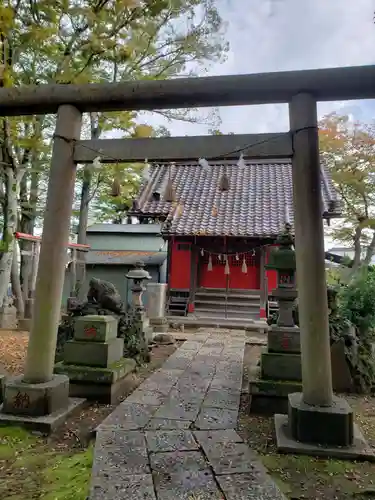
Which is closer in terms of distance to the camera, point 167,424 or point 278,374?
point 167,424

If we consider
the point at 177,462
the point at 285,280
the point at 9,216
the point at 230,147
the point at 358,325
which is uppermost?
the point at 9,216

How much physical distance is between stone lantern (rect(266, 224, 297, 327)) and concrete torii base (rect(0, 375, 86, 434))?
291cm

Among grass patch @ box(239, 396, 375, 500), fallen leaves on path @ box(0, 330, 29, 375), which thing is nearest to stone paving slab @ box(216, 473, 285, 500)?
grass patch @ box(239, 396, 375, 500)

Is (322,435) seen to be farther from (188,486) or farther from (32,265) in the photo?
(32,265)

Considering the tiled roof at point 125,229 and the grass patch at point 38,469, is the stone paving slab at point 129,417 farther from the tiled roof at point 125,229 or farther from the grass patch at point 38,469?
the tiled roof at point 125,229

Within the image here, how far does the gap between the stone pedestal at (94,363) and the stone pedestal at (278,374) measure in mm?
1822

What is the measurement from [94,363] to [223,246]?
327 inches

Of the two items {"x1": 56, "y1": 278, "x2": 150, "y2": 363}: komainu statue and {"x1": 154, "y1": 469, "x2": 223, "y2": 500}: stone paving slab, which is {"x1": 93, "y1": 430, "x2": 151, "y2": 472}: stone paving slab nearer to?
{"x1": 154, "y1": 469, "x2": 223, "y2": 500}: stone paving slab

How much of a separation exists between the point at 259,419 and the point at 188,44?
9189 mm

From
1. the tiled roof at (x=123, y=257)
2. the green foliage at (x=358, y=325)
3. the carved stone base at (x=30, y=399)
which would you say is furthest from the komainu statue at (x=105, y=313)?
the tiled roof at (x=123, y=257)

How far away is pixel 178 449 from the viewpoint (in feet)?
9.74

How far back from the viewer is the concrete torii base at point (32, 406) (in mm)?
3451

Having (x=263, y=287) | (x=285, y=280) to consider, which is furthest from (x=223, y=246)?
(x=285, y=280)

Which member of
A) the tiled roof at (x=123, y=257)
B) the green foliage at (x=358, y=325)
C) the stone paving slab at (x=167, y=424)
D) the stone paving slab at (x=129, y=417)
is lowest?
the stone paving slab at (x=167, y=424)
